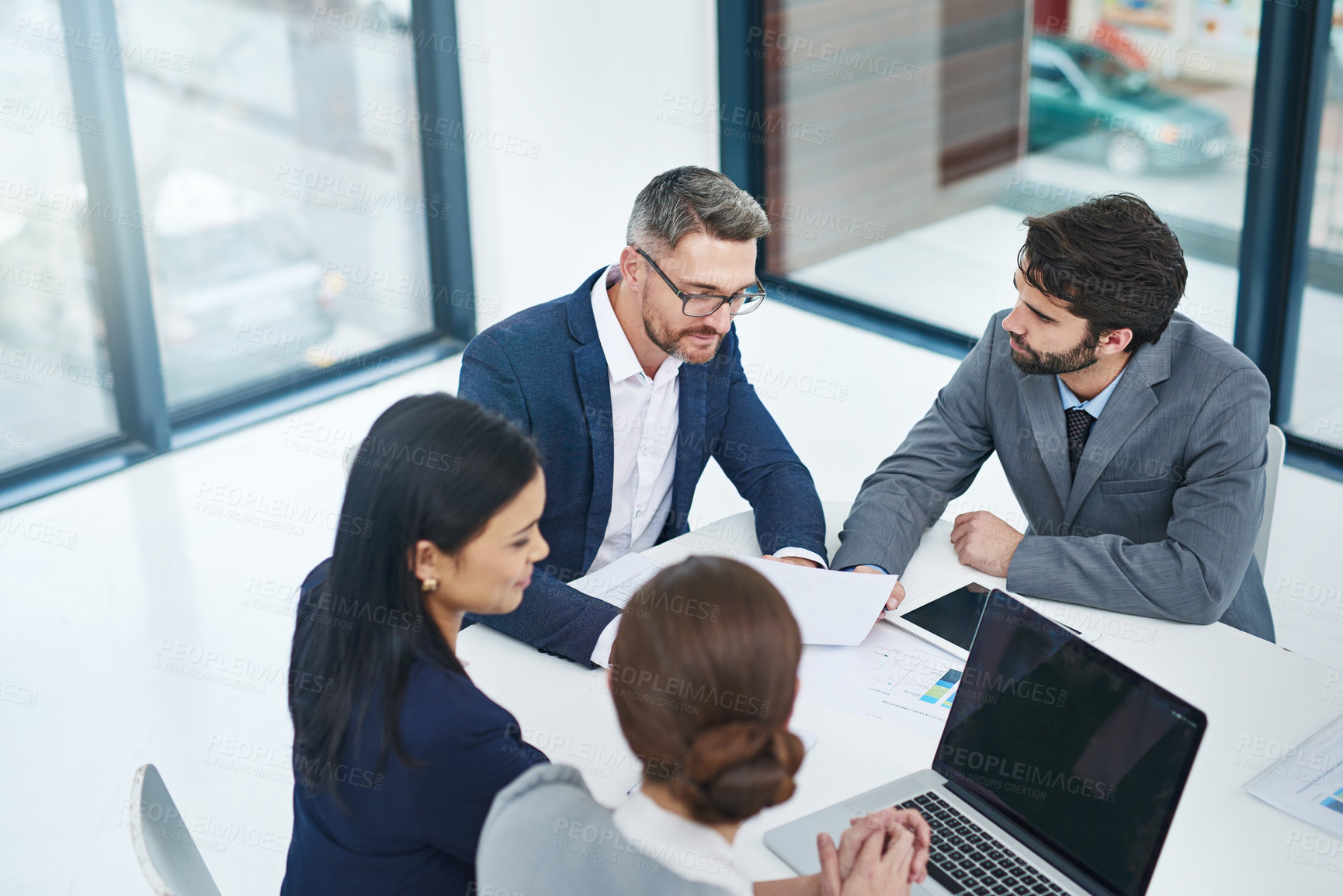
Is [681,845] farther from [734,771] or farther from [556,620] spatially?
[556,620]

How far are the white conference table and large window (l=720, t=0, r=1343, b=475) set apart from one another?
72.5 inches

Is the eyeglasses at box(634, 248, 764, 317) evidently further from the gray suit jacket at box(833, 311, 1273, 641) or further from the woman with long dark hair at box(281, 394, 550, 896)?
the woman with long dark hair at box(281, 394, 550, 896)

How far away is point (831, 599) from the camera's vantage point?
6.62ft

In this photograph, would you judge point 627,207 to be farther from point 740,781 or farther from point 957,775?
point 740,781

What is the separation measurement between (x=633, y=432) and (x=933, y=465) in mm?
569

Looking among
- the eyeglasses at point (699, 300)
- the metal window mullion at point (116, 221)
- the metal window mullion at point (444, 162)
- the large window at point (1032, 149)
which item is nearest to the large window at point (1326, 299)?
the large window at point (1032, 149)

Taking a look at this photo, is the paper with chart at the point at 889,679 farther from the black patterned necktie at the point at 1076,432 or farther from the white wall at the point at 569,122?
the white wall at the point at 569,122

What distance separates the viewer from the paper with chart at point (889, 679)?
70.9 inches

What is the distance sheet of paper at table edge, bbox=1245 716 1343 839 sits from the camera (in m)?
1.60

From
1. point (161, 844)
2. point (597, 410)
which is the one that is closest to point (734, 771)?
point (161, 844)

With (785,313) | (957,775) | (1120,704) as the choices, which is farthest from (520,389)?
(785,313)

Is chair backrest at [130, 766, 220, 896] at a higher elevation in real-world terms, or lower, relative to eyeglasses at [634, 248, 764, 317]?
lower

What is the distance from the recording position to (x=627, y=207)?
185 inches

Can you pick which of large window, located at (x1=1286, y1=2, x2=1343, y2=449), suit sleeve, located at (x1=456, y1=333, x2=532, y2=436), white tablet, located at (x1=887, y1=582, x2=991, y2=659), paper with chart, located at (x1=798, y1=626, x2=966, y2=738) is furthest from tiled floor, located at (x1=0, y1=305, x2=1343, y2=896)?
white tablet, located at (x1=887, y1=582, x2=991, y2=659)
